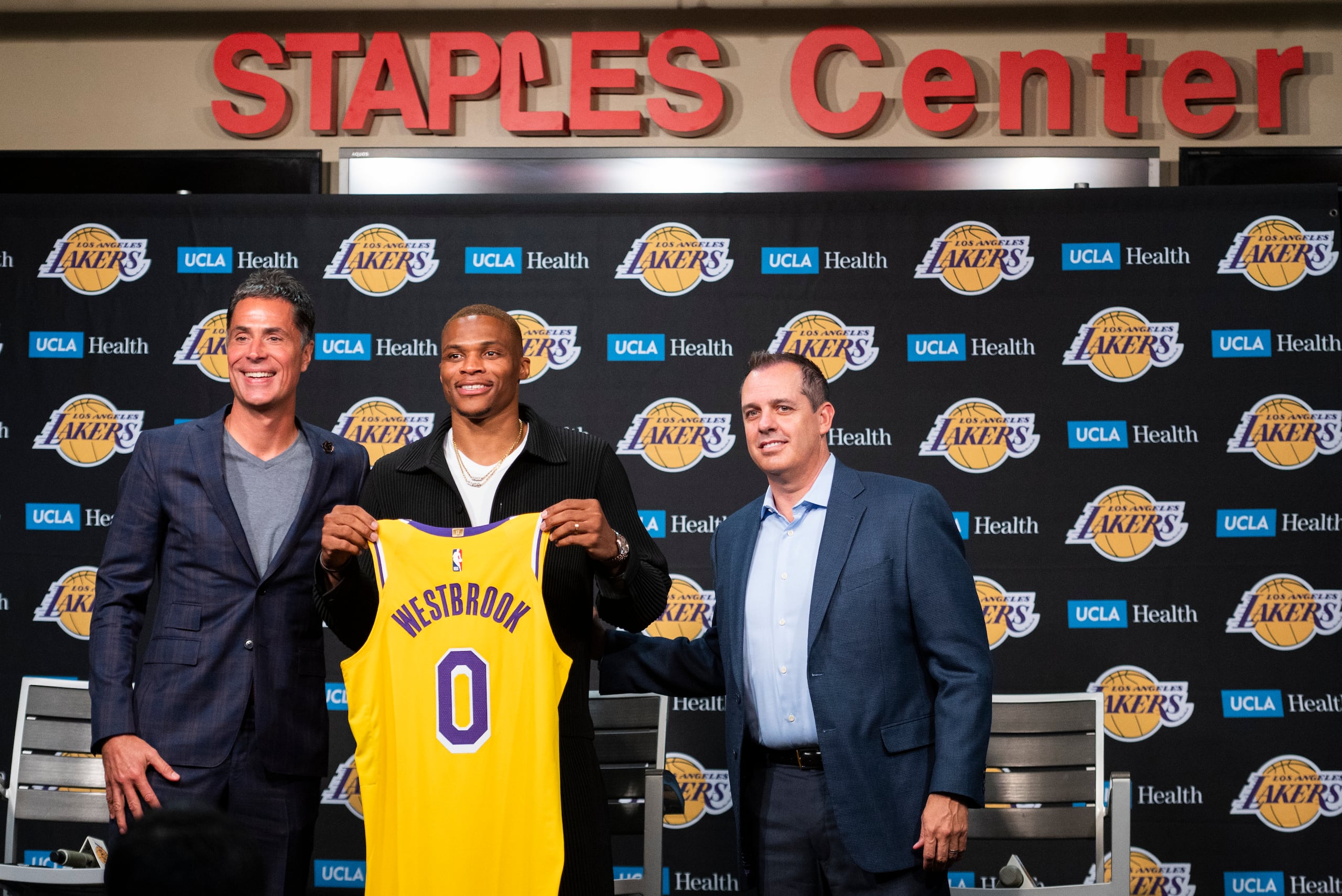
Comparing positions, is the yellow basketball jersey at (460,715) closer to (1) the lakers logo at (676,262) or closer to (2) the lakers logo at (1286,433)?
(1) the lakers logo at (676,262)

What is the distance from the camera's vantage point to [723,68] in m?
5.20

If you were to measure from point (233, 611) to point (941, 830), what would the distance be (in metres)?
1.59

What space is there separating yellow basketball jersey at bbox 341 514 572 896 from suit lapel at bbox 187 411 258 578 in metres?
0.31

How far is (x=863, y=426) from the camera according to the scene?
14.5 ft

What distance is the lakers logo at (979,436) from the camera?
4383mm

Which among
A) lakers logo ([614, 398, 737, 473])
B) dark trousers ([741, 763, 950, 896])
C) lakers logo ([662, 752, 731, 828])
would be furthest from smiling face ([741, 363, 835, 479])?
lakers logo ([662, 752, 731, 828])

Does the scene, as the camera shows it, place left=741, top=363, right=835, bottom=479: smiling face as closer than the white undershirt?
No

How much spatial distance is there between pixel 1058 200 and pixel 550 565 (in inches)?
123

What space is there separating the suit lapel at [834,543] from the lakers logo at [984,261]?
2.22 m

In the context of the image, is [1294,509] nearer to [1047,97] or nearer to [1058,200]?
[1058,200]

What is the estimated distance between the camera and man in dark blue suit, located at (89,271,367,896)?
2.28 m

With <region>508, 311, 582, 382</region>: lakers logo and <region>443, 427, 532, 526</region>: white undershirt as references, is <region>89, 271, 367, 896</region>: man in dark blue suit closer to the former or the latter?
<region>443, 427, 532, 526</region>: white undershirt

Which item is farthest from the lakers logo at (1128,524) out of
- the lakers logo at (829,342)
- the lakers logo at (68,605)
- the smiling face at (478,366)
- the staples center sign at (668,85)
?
the lakers logo at (68,605)

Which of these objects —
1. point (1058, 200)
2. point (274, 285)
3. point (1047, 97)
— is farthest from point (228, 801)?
point (1047, 97)
